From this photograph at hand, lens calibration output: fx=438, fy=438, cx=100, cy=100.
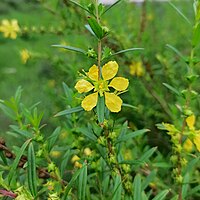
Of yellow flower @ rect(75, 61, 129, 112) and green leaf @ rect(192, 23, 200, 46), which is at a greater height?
green leaf @ rect(192, 23, 200, 46)

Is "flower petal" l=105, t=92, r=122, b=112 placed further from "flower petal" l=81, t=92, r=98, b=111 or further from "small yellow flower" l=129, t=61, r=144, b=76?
"small yellow flower" l=129, t=61, r=144, b=76

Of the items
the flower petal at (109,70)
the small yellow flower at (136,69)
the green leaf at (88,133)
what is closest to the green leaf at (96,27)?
the flower petal at (109,70)

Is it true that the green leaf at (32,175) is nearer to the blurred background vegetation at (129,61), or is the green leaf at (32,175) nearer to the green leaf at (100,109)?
the green leaf at (100,109)

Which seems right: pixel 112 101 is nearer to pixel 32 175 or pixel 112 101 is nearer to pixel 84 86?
pixel 84 86

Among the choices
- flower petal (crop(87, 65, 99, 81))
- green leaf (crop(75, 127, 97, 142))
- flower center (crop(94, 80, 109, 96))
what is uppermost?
flower petal (crop(87, 65, 99, 81))

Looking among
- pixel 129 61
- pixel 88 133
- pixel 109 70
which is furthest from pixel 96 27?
pixel 129 61

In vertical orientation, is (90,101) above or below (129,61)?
below

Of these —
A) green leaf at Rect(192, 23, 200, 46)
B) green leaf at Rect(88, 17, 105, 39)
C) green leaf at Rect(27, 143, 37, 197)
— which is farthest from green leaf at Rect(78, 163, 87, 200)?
green leaf at Rect(192, 23, 200, 46)

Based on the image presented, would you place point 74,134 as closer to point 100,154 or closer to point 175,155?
point 100,154
